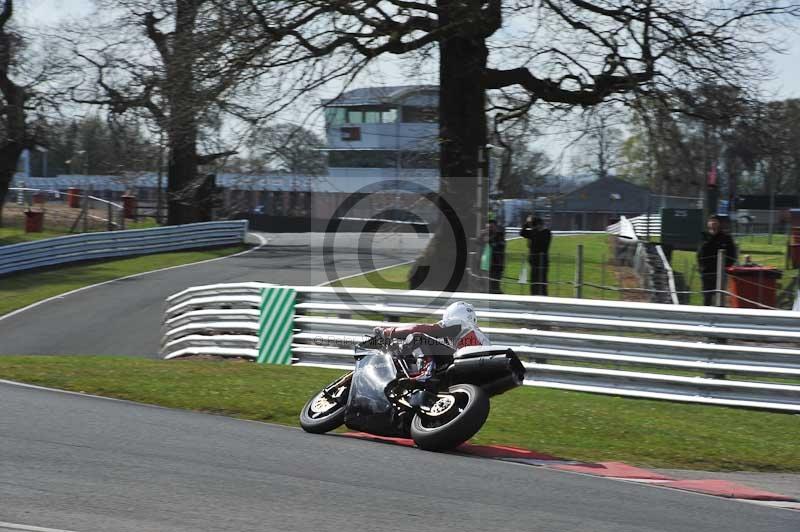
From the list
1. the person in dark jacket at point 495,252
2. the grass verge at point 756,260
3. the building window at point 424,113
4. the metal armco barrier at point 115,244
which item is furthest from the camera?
the metal armco barrier at point 115,244

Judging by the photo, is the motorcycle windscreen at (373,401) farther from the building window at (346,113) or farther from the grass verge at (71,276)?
the grass verge at (71,276)

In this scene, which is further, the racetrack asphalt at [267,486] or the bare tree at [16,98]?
the bare tree at [16,98]

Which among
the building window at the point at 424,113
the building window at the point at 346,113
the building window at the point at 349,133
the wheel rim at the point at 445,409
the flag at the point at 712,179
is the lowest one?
the wheel rim at the point at 445,409

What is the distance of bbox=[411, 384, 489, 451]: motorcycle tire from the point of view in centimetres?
721

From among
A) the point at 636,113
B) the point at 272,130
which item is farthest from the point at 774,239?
the point at 272,130

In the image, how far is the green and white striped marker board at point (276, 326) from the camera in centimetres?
1318

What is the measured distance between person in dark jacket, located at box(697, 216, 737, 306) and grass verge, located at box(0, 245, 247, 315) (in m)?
14.2

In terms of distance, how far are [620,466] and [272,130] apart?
35.9 ft

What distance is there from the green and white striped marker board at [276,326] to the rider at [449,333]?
217 inches

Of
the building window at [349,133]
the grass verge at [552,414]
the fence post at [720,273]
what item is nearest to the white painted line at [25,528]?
the grass verge at [552,414]

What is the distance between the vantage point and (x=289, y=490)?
19.1ft

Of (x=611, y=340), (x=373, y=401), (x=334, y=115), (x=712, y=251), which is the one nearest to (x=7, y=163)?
(x=334, y=115)

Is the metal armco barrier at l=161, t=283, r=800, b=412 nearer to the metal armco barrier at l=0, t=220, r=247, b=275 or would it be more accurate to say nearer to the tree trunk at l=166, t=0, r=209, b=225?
the tree trunk at l=166, t=0, r=209, b=225

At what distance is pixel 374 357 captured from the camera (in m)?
8.12
